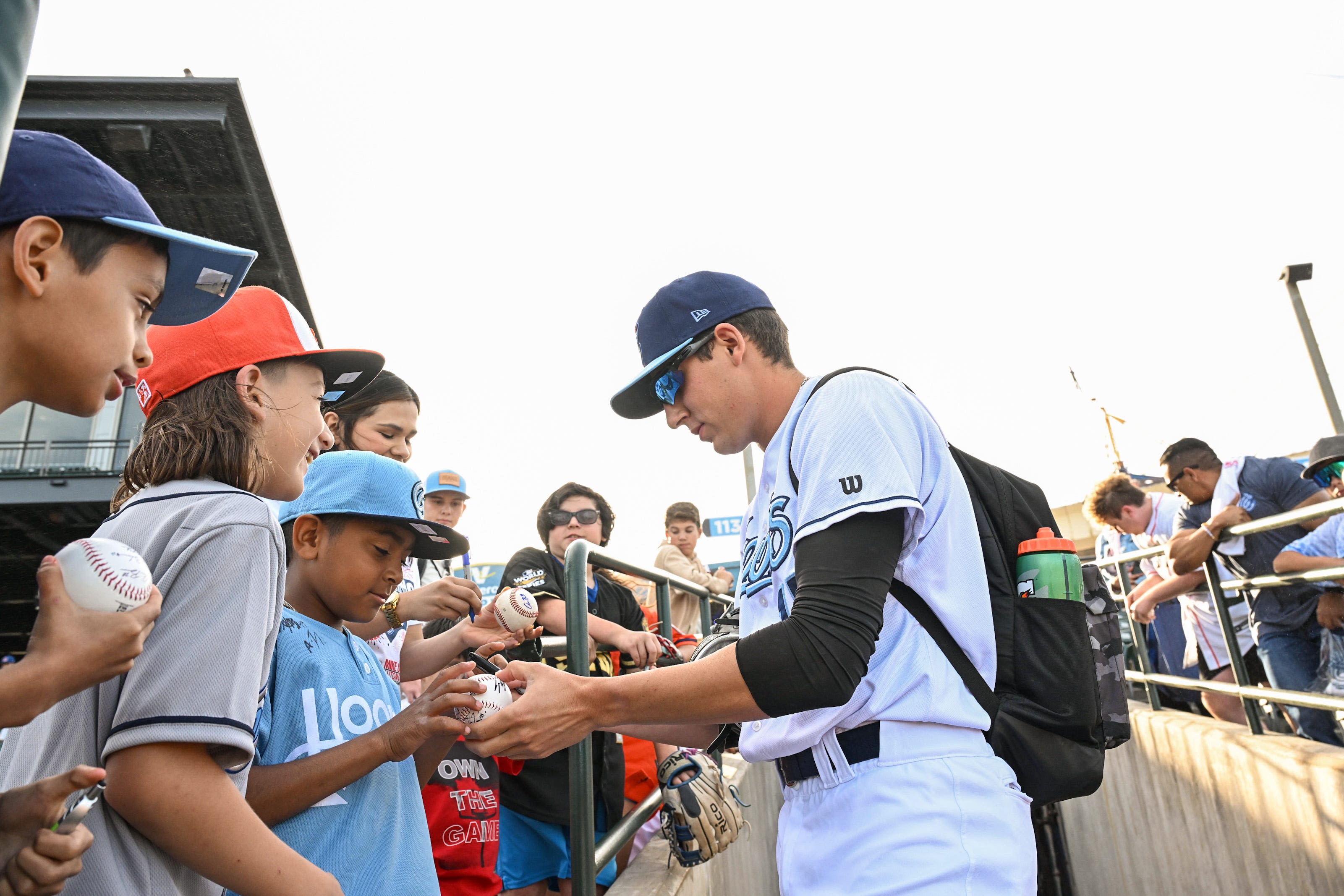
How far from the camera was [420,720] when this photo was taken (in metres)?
1.58

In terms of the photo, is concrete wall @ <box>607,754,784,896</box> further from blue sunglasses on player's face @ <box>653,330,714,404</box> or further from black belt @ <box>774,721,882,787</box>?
blue sunglasses on player's face @ <box>653,330,714,404</box>

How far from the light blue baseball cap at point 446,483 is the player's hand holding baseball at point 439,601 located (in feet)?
5.50

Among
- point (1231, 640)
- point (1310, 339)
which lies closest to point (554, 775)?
point (1231, 640)

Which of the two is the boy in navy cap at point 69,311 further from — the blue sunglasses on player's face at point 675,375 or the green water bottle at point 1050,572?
the green water bottle at point 1050,572

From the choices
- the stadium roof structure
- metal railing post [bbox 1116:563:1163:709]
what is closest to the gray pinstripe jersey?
metal railing post [bbox 1116:563:1163:709]

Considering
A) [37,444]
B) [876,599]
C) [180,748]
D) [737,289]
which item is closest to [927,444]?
[876,599]

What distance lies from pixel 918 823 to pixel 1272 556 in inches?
181

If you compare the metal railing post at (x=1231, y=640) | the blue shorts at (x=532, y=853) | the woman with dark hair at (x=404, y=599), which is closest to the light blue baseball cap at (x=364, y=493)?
the woman with dark hair at (x=404, y=599)

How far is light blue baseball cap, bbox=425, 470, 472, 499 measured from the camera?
434 centimetres

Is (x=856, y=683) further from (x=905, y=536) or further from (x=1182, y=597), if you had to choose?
(x=1182, y=597)

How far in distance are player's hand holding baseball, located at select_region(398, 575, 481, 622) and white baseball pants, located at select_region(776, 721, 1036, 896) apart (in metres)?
1.47

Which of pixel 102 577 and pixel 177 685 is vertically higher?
pixel 102 577

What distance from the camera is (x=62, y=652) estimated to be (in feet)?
3.06

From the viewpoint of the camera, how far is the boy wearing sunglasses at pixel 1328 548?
4203 millimetres
